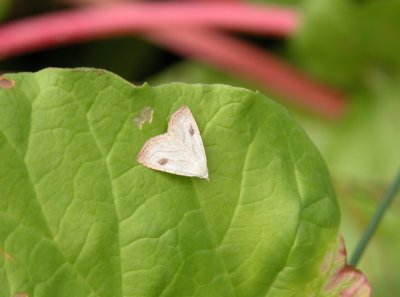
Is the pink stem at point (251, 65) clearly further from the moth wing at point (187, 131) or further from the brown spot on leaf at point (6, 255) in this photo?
the brown spot on leaf at point (6, 255)

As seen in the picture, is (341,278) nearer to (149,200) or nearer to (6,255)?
(149,200)

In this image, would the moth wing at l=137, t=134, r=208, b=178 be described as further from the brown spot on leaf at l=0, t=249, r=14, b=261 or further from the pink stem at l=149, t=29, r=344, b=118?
the pink stem at l=149, t=29, r=344, b=118

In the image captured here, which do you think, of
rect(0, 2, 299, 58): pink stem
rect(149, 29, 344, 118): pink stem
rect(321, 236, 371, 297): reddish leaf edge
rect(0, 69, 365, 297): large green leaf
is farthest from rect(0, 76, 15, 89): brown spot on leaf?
rect(149, 29, 344, 118): pink stem

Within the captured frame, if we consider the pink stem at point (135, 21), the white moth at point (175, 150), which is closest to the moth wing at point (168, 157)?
the white moth at point (175, 150)

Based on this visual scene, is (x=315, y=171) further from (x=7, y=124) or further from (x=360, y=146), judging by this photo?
(x=360, y=146)

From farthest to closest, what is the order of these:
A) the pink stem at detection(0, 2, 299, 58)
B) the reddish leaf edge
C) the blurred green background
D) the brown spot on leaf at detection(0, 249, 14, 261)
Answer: the pink stem at detection(0, 2, 299, 58) < the blurred green background < the reddish leaf edge < the brown spot on leaf at detection(0, 249, 14, 261)

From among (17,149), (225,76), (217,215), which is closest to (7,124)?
(17,149)
